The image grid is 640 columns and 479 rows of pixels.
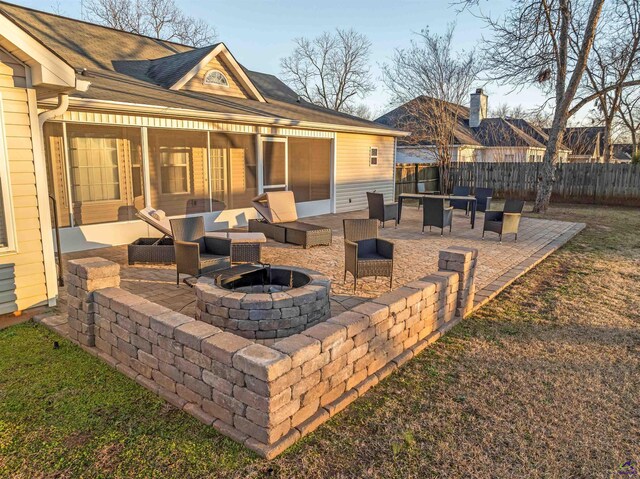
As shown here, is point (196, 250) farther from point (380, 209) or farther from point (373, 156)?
point (373, 156)

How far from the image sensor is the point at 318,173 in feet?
44.0

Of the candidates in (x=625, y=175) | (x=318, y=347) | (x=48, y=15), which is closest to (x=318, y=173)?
(x=48, y=15)

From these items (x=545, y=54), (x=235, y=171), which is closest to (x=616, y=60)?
(x=545, y=54)

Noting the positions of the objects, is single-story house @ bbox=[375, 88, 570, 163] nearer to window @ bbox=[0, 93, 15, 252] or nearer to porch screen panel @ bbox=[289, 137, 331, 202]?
porch screen panel @ bbox=[289, 137, 331, 202]

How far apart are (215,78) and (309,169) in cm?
372

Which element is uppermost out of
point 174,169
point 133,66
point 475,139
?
point 133,66

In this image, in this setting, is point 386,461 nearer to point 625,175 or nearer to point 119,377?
point 119,377

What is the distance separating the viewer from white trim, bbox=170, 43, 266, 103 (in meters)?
11.0

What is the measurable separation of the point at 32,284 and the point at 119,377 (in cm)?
227

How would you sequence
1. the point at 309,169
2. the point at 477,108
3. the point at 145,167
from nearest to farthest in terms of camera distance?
the point at 145,167
the point at 309,169
the point at 477,108

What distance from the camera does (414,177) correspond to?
62.3 feet

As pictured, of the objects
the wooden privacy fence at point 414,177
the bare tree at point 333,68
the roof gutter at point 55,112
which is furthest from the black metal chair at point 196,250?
the bare tree at point 333,68

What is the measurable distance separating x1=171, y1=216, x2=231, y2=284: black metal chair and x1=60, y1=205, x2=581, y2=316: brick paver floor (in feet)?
1.15

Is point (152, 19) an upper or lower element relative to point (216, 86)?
upper
